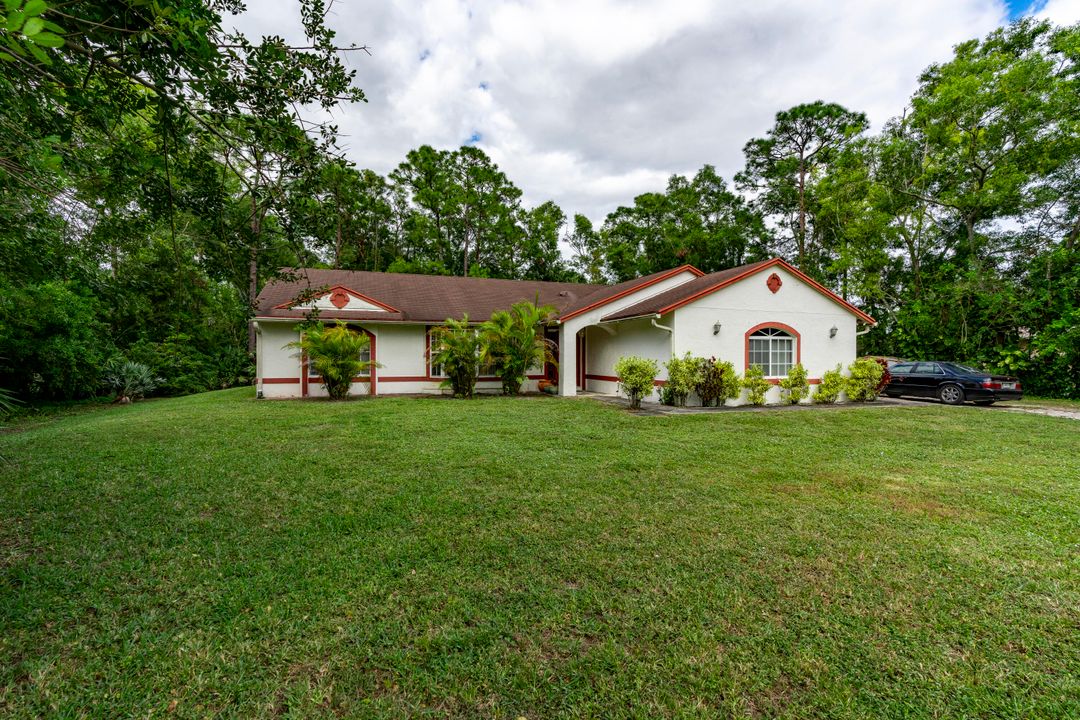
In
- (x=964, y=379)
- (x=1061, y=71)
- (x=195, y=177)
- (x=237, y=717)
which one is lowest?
(x=237, y=717)

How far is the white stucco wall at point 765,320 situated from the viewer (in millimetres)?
12617

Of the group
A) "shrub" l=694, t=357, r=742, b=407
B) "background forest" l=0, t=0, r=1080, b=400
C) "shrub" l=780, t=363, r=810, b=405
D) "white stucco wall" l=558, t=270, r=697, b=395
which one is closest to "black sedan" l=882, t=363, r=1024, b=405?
"background forest" l=0, t=0, r=1080, b=400

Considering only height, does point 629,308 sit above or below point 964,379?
above

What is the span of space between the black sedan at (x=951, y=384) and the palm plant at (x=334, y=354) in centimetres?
1716

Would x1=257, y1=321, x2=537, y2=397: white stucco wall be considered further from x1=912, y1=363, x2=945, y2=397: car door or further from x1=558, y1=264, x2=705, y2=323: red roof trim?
x1=912, y1=363, x2=945, y2=397: car door

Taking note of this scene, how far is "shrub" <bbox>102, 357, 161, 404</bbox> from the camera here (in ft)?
46.8

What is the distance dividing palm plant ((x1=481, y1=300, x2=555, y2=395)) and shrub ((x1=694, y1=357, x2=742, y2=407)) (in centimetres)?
443

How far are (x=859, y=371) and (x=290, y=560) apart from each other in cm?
1546

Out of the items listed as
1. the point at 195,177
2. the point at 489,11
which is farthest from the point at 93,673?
the point at 489,11

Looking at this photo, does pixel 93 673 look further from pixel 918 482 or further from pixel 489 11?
pixel 489 11

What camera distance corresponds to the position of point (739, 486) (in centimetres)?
529

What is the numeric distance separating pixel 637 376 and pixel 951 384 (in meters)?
10.1

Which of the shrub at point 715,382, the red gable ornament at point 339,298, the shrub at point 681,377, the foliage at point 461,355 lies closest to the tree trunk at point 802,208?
the shrub at point 715,382

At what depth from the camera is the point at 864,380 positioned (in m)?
13.4
